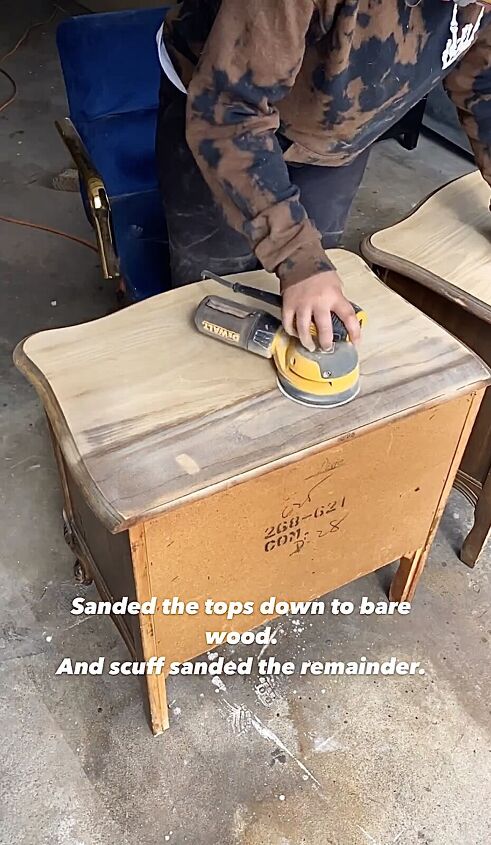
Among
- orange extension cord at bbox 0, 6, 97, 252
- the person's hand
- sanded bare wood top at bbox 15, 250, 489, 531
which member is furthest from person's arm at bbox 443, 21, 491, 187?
orange extension cord at bbox 0, 6, 97, 252

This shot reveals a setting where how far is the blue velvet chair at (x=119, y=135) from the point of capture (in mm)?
1528

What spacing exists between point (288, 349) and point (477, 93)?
0.52 meters

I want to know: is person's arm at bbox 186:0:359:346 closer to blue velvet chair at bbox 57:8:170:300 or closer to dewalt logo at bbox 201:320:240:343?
dewalt logo at bbox 201:320:240:343

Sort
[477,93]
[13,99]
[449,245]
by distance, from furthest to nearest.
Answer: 1. [13,99]
2. [449,245]
3. [477,93]

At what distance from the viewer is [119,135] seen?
1659 mm

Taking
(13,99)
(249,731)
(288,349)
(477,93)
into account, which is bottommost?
(249,731)

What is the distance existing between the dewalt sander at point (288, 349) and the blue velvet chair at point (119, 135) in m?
0.54

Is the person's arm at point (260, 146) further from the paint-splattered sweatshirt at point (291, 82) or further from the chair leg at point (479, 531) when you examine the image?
the chair leg at point (479, 531)

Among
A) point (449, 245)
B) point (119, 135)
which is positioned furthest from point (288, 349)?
point (119, 135)

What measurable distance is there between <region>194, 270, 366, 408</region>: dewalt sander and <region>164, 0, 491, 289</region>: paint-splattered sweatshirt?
89 millimetres

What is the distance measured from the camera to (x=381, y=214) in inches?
90.1

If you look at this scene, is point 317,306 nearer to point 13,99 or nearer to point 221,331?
point 221,331

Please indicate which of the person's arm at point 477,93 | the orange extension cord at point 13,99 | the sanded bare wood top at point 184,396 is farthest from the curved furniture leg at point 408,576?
the orange extension cord at point 13,99

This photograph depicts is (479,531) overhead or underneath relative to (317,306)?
underneath
